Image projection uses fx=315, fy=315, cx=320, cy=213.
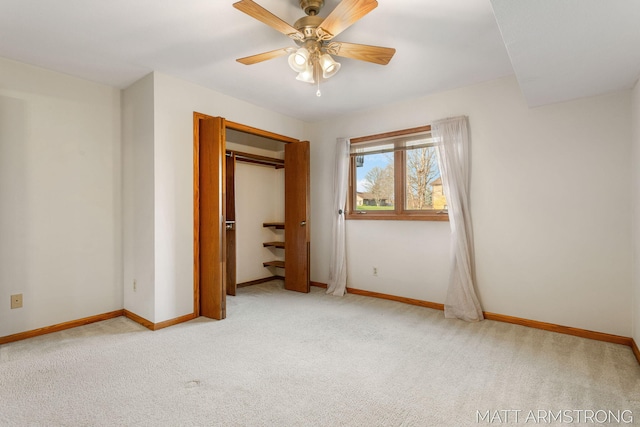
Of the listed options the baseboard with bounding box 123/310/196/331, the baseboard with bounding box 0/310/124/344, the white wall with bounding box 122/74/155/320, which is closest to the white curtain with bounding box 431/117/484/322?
the baseboard with bounding box 123/310/196/331

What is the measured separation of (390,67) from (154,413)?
3148 mm

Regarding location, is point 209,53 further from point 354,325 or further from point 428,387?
point 428,387

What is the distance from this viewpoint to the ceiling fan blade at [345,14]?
1.75 meters

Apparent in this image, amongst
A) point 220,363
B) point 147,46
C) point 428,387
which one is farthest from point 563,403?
point 147,46

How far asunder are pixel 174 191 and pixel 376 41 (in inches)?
92.0

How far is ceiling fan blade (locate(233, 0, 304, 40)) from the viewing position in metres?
1.74

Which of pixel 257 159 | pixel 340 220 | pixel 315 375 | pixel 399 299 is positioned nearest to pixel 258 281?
pixel 340 220

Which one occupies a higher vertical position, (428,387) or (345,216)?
(345,216)

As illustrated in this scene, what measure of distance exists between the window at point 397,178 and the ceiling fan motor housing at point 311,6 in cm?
207

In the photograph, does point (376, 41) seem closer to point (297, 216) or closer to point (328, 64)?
point (328, 64)

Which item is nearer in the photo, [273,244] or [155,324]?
[155,324]

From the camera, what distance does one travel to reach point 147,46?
2.56m

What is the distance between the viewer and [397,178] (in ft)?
13.0

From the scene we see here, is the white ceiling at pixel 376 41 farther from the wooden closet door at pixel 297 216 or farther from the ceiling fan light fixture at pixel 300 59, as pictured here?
the wooden closet door at pixel 297 216
